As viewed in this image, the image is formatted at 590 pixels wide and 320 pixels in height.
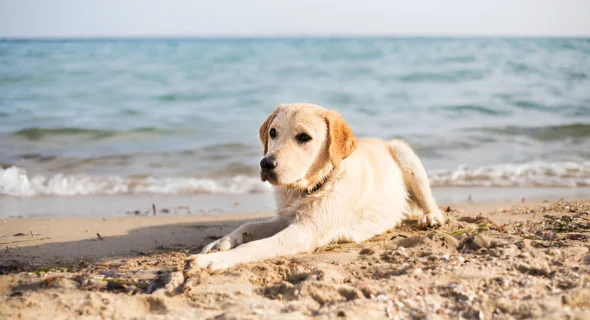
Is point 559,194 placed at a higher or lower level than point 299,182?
lower

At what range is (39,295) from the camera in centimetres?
359

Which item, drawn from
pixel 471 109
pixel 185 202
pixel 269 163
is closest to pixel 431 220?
pixel 269 163

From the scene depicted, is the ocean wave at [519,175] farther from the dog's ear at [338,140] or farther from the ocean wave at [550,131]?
the dog's ear at [338,140]

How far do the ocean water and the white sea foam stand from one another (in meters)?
0.03

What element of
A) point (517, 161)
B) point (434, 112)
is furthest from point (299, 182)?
point (434, 112)

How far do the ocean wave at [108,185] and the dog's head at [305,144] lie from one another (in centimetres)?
349

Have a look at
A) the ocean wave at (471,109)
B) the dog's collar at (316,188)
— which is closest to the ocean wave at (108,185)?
the dog's collar at (316,188)

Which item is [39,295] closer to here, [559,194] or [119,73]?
[559,194]

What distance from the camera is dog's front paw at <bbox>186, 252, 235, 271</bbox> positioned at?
404 cm

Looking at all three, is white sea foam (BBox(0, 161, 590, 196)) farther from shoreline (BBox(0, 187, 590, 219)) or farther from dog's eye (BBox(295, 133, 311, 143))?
dog's eye (BBox(295, 133, 311, 143))

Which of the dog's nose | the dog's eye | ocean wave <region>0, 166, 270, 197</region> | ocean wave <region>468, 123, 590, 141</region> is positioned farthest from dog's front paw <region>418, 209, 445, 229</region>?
ocean wave <region>468, 123, 590, 141</region>

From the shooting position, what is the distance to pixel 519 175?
8.91 m

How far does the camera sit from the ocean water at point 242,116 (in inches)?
352

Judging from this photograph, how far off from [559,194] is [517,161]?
2.18 metres
